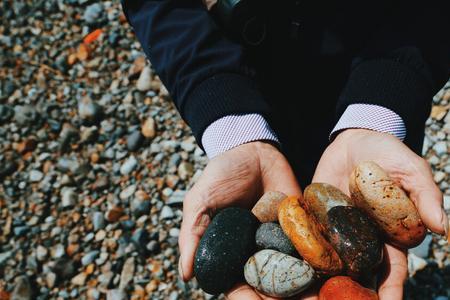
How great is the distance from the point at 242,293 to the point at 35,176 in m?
2.34

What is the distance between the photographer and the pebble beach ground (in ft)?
9.81

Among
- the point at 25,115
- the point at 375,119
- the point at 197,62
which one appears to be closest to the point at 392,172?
the point at 375,119

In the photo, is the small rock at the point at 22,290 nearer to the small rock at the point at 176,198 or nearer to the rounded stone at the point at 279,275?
the small rock at the point at 176,198

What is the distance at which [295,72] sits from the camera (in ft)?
7.43

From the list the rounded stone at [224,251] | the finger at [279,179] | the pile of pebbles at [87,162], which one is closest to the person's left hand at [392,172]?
the finger at [279,179]

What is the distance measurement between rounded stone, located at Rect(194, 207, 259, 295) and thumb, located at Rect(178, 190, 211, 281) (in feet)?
0.09

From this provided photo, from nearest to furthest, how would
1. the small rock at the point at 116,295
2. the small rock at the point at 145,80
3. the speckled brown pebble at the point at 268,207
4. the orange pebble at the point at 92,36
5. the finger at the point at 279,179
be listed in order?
1. the speckled brown pebble at the point at 268,207
2. the finger at the point at 279,179
3. the small rock at the point at 116,295
4. the small rock at the point at 145,80
5. the orange pebble at the point at 92,36

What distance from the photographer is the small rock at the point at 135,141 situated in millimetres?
3502

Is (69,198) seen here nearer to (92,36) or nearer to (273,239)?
(92,36)

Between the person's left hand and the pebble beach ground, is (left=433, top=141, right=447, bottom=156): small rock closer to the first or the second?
the pebble beach ground

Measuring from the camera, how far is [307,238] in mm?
1753

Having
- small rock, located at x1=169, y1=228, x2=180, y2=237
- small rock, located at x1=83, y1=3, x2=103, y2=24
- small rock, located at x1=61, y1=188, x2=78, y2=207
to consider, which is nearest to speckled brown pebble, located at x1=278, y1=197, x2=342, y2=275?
small rock, located at x1=169, y1=228, x2=180, y2=237

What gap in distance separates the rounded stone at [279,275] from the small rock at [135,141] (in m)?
1.92

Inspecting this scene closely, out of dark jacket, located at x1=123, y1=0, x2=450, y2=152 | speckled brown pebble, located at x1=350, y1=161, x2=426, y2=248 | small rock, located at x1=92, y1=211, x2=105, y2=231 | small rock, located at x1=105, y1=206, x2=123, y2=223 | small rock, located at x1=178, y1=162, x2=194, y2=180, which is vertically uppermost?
dark jacket, located at x1=123, y1=0, x2=450, y2=152
